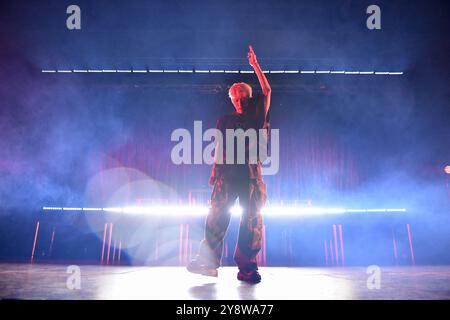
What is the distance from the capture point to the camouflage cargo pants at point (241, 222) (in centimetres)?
231

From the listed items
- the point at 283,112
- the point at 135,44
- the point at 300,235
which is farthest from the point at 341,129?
the point at 135,44

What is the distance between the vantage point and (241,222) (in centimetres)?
238

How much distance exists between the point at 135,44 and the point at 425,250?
604 cm

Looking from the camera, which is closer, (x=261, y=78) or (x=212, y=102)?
(x=261, y=78)

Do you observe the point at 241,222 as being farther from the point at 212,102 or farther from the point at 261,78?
the point at 212,102

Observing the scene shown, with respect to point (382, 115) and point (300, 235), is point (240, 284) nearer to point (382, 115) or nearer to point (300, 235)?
point (300, 235)

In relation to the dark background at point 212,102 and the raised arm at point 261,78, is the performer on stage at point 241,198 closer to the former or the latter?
the raised arm at point 261,78

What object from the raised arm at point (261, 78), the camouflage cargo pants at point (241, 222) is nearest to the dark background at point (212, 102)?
the raised arm at point (261, 78)

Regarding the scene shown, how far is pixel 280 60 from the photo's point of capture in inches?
224

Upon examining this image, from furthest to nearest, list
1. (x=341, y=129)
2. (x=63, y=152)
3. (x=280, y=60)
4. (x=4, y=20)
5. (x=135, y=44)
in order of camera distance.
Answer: (x=341, y=129) < (x=63, y=152) < (x=280, y=60) < (x=135, y=44) < (x=4, y=20)

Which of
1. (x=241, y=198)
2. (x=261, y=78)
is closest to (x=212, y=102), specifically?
(x=261, y=78)

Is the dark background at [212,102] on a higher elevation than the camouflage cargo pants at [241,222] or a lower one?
higher

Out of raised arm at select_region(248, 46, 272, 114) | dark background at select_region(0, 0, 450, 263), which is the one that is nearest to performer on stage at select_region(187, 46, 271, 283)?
raised arm at select_region(248, 46, 272, 114)

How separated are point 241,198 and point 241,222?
0.18 meters
